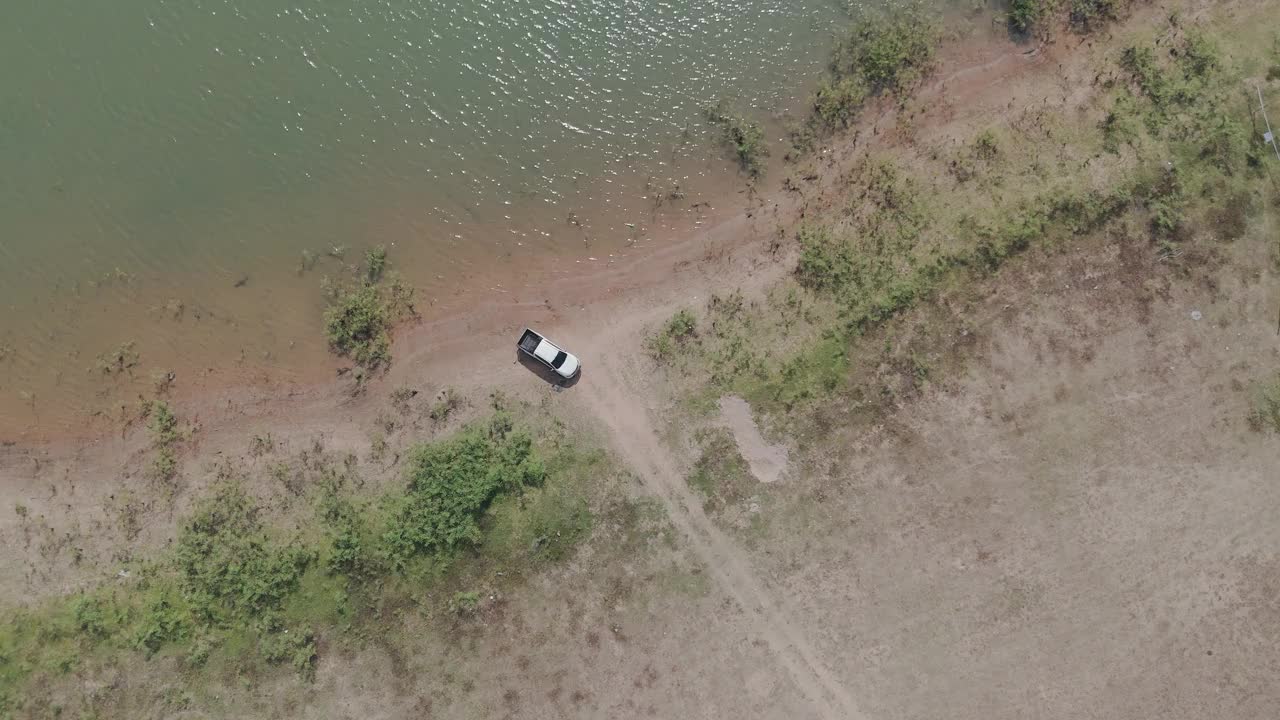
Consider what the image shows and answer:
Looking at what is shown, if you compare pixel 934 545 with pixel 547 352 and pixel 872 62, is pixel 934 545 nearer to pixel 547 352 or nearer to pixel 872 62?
pixel 547 352

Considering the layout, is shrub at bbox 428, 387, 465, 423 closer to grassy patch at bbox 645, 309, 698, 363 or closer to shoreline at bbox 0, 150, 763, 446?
shoreline at bbox 0, 150, 763, 446

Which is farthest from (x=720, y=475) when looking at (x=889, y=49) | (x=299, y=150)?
(x=299, y=150)

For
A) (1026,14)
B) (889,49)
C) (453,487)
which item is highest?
(1026,14)

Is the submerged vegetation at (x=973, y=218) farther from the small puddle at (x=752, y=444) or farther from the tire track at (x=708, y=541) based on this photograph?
the tire track at (x=708, y=541)

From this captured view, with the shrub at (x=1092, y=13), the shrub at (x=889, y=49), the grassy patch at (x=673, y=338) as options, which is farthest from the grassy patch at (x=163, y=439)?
the shrub at (x=1092, y=13)

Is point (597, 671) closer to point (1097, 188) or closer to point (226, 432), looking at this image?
point (226, 432)

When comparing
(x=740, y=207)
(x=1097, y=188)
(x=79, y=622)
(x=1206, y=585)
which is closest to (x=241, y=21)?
(x=740, y=207)
